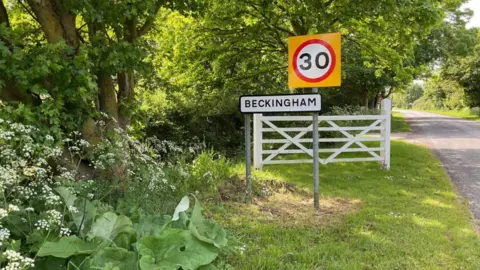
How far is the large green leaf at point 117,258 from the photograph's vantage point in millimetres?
2629

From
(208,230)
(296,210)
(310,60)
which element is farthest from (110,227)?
(310,60)

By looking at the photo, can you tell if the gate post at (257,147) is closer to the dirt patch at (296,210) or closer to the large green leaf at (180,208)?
the dirt patch at (296,210)

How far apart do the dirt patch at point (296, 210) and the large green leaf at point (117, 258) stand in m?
2.60

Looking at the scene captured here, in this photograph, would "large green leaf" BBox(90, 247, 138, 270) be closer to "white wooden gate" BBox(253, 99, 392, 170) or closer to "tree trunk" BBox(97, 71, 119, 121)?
"tree trunk" BBox(97, 71, 119, 121)

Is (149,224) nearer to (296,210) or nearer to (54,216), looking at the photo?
(54,216)

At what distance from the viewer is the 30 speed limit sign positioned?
5.89 m

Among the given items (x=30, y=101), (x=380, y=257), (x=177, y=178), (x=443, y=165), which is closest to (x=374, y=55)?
(x=443, y=165)

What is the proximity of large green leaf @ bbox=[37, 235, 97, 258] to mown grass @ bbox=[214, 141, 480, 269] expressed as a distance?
55.5 inches

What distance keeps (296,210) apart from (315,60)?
7.46 feet

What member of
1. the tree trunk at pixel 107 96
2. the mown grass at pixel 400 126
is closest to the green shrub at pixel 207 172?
the tree trunk at pixel 107 96

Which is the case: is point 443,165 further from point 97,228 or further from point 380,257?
point 97,228

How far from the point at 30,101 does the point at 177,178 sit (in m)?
2.33

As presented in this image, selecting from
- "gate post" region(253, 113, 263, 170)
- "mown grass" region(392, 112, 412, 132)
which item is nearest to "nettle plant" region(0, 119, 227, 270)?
"gate post" region(253, 113, 263, 170)

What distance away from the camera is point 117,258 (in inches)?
107
